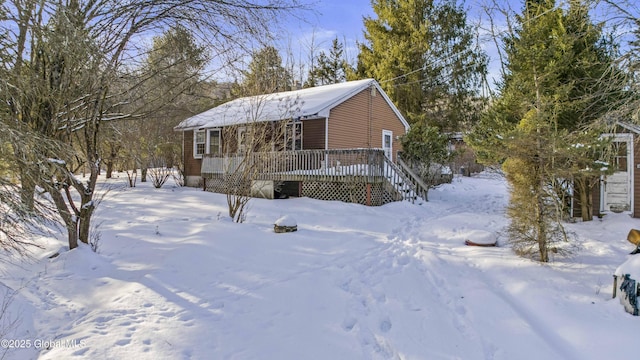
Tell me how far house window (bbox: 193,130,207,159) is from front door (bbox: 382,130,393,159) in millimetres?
9529

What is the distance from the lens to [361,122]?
17141mm

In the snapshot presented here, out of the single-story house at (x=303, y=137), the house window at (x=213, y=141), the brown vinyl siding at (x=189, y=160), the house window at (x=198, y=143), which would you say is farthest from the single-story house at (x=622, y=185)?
the brown vinyl siding at (x=189, y=160)

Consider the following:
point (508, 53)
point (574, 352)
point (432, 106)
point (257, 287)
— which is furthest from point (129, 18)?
point (432, 106)

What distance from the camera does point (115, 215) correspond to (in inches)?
401

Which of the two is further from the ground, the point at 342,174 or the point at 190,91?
the point at 190,91

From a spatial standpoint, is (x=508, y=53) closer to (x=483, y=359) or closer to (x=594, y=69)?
(x=594, y=69)

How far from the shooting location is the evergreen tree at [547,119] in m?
5.59

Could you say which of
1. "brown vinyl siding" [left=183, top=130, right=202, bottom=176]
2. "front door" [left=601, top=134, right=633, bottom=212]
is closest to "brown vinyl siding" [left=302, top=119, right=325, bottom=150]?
"brown vinyl siding" [left=183, top=130, right=202, bottom=176]

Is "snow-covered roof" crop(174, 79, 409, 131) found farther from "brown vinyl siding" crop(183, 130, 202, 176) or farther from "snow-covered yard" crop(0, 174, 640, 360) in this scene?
"snow-covered yard" crop(0, 174, 640, 360)

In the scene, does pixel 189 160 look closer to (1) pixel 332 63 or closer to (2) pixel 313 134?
(2) pixel 313 134

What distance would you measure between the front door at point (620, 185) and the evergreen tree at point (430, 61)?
16.1 metres

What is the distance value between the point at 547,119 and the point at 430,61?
62.8 ft

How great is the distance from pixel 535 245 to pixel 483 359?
3466 mm

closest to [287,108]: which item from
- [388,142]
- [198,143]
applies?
[388,142]
